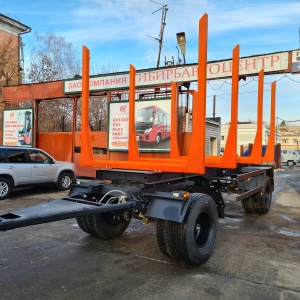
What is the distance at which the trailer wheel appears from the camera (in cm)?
Result: 426

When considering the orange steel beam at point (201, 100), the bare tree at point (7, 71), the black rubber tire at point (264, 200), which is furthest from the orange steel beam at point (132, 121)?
the bare tree at point (7, 71)

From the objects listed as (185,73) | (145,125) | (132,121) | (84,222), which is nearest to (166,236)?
(84,222)

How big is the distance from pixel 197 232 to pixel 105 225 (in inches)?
67.0

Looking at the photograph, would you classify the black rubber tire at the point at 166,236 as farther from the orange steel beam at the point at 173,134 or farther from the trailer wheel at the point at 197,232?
the orange steel beam at the point at 173,134

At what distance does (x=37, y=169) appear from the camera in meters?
11.1

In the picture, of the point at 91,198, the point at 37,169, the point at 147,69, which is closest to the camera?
the point at 91,198

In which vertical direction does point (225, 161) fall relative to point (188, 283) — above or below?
above

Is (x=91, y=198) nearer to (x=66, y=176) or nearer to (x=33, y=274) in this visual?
(x=33, y=274)

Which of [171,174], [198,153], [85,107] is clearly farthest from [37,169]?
[198,153]

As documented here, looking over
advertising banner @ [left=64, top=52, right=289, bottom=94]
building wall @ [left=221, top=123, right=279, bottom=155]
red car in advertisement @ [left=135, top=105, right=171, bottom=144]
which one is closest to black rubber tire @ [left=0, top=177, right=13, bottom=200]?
red car in advertisement @ [left=135, top=105, right=171, bottom=144]

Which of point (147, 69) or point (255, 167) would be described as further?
point (147, 69)

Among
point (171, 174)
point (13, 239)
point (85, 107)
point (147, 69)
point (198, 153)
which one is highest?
point (147, 69)

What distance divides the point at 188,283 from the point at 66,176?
29.9ft

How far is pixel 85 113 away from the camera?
517cm
